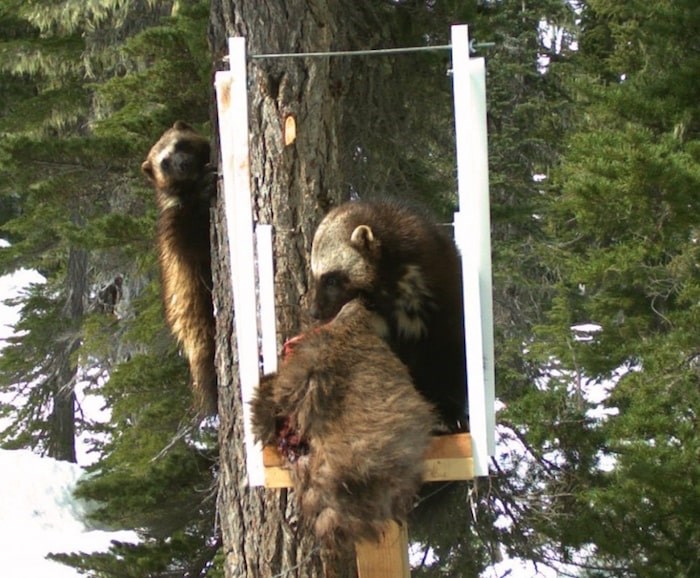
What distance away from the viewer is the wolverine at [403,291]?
3.83 meters

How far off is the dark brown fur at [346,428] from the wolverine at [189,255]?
2190mm

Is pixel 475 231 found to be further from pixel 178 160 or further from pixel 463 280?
pixel 178 160

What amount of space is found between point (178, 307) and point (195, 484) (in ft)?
11.3

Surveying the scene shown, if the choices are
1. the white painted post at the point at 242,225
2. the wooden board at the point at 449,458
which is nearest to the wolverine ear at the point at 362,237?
the white painted post at the point at 242,225

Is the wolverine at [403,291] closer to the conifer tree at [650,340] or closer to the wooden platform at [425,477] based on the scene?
the wooden platform at [425,477]

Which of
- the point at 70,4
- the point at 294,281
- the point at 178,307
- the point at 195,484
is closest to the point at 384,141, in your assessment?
the point at 178,307

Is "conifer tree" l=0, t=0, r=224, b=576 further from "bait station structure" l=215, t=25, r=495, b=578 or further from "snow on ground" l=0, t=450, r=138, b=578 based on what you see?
"bait station structure" l=215, t=25, r=495, b=578

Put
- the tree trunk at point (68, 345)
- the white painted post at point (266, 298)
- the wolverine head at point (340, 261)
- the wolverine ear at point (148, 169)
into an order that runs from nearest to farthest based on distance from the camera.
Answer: the white painted post at point (266, 298)
the wolverine head at point (340, 261)
the wolverine ear at point (148, 169)
the tree trunk at point (68, 345)

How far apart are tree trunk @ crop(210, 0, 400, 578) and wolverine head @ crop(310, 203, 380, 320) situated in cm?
21

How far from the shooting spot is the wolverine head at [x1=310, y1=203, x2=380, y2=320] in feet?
12.5

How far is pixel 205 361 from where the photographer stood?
5371 millimetres

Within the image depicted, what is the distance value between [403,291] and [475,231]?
0.81 meters

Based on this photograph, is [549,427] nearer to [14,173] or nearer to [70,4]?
[14,173]

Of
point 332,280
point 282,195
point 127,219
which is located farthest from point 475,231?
point 127,219
